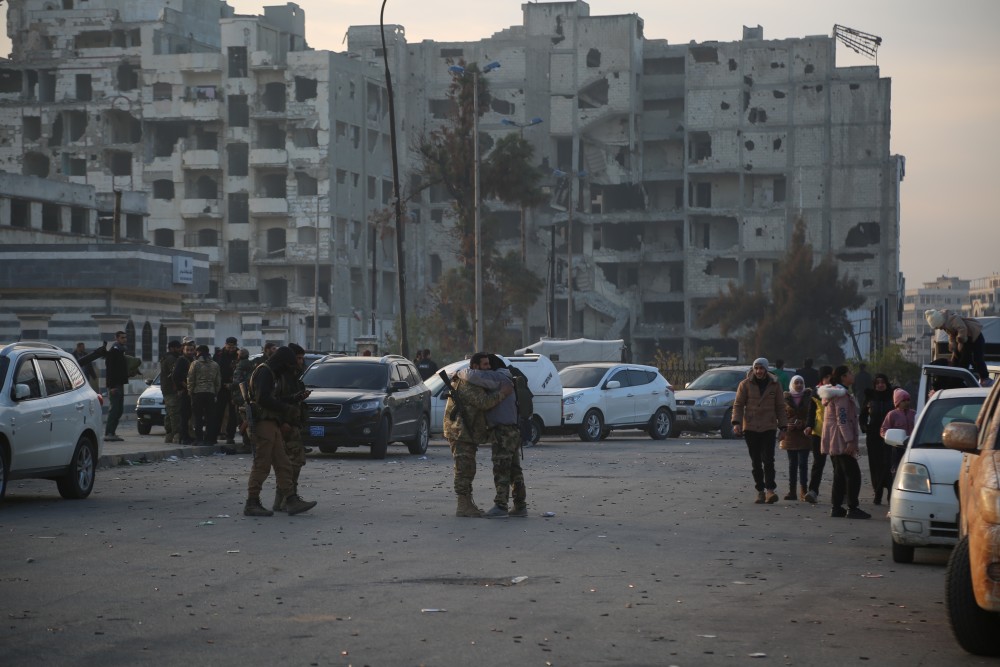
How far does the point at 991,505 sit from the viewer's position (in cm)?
817

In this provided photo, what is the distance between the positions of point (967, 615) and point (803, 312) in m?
87.9

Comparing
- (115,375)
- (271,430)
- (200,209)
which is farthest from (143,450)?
(200,209)

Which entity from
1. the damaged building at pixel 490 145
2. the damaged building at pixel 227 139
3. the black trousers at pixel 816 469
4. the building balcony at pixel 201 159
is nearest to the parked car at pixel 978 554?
the black trousers at pixel 816 469

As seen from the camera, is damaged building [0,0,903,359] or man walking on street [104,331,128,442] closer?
man walking on street [104,331,128,442]

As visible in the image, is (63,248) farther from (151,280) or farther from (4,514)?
(4,514)

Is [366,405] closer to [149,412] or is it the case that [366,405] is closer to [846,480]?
[149,412]

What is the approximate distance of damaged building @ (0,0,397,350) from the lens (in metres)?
107

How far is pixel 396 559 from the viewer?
42.4ft

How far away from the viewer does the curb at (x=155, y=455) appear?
2520cm

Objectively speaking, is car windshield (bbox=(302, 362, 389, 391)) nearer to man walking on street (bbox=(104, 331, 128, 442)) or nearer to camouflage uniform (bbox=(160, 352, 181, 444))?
camouflage uniform (bbox=(160, 352, 181, 444))

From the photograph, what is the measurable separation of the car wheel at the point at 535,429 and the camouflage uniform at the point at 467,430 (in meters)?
17.4

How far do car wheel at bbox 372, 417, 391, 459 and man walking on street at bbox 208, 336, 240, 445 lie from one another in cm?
318

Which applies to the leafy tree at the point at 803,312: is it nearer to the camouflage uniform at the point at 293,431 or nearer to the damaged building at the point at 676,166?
the damaged building at the point at 676,166

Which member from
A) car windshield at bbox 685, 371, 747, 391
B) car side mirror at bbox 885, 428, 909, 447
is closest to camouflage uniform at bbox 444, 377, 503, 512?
car side mirror at bbox 885, 428, 909, 447
